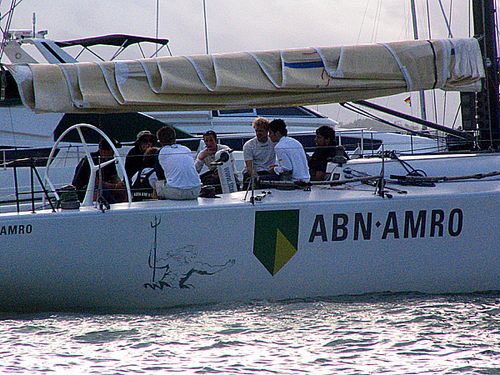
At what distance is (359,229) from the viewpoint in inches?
332

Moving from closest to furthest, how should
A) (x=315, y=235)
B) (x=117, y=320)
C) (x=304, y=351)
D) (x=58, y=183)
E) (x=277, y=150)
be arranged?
(x=304, y=351)
(x=117, y=320)
(x=315, y=235)
(x=277, y=150)
(x=58, y=183)

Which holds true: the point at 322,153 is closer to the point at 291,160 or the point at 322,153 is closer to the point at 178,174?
the point at 291,160

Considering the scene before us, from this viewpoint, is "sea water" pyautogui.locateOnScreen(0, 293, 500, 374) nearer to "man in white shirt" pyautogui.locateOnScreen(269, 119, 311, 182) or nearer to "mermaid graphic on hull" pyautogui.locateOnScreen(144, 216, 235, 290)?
"mermaid graphic on hull" pyautogui.locateOnScreen(144, 216, 235, 290)

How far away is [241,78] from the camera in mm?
9250

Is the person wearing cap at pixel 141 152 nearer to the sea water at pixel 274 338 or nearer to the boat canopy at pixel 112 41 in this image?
the sea water at pixel 274 338

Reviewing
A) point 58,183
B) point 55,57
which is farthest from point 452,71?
point 55,57

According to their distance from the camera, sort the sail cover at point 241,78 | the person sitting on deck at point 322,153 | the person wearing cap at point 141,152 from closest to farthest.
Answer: the sail cover at point 241,78 → the person sitting on deck at point 322,153 → the person wearing cap at point 141,152

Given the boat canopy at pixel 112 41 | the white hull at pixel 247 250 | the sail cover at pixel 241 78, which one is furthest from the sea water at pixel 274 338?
the boat canopy at pixel 112 41

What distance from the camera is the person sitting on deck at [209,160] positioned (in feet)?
32.3

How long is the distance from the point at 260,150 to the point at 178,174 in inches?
55.8

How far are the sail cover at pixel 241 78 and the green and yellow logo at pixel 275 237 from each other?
155 cm

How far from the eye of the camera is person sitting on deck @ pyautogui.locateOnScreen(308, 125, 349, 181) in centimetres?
961

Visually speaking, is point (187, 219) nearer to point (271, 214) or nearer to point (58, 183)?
point (271, 214)

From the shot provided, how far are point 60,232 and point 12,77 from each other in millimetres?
1943
